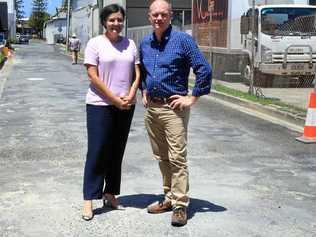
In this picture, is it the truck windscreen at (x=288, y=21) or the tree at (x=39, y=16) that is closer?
the truck windscreen at (x=288, y=21)

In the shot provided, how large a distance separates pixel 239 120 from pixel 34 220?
24.3 ft

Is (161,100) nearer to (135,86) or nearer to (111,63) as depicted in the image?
(135,86)

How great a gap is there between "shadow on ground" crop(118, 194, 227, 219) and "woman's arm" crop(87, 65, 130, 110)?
3.66 ft

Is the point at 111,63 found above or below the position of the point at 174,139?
above

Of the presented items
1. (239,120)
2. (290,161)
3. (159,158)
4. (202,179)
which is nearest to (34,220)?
(159,158)

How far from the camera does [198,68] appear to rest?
201 inches

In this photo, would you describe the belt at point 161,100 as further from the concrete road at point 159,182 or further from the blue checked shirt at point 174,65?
the concrete road at point 159,182

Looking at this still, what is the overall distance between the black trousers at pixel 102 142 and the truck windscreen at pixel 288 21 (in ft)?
45.9

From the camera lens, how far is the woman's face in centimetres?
524

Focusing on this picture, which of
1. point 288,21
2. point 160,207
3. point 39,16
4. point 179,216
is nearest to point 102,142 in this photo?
point 160,207

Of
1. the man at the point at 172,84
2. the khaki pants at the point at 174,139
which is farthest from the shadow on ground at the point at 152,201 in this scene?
the man at the point at 172,84

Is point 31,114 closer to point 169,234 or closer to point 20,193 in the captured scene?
point 20,193

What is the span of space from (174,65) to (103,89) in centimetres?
62

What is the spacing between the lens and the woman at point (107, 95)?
17.1 ft
